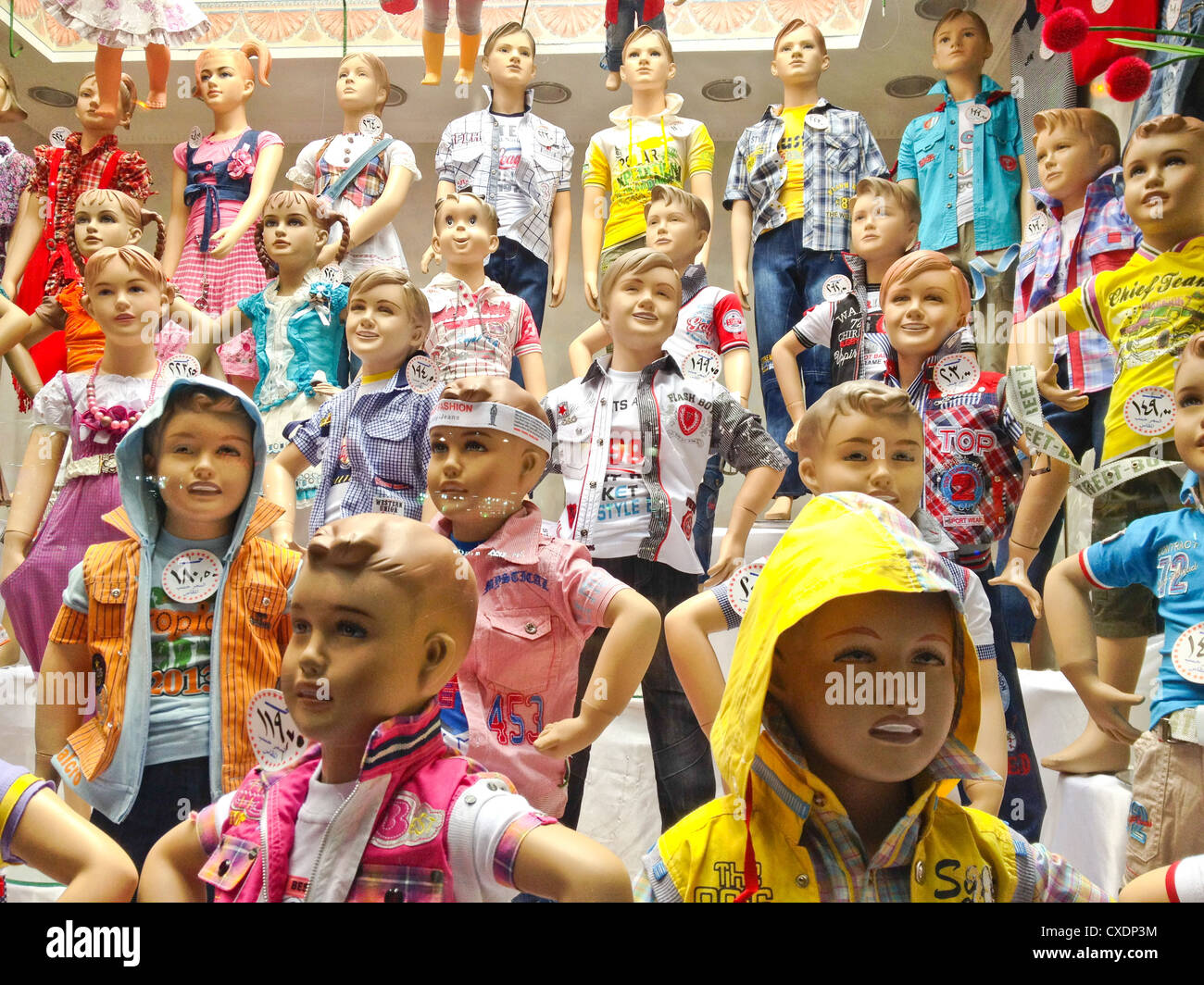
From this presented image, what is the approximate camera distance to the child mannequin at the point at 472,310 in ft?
7.24

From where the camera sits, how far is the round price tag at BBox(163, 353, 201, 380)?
6.84ft

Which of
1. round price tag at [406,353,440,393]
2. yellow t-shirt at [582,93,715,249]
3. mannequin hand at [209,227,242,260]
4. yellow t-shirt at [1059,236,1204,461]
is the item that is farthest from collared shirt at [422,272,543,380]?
yellow t-shirt at [1059,236,1204,461]

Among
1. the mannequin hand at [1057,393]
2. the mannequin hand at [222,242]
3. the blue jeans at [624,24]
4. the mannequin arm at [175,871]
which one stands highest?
the blue jeans at [624,24]

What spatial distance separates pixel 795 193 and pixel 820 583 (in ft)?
4.25

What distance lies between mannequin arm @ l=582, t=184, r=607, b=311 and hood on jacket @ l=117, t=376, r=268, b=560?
79 centimetres

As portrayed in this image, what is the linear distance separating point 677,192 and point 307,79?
0.76 meters

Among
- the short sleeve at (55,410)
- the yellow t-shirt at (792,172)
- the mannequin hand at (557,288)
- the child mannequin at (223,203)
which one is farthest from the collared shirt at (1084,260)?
the short sleeve at (55,410)

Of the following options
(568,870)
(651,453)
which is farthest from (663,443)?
(568,870)

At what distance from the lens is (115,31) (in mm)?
2258

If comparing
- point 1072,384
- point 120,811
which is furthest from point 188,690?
point 1072,384

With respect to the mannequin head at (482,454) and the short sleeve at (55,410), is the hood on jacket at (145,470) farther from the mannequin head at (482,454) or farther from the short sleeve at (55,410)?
the short sleeve at (55,410)

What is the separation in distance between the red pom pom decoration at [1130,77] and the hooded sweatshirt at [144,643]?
1.53 m

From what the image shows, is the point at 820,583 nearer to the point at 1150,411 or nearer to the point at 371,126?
the point at 1150,411

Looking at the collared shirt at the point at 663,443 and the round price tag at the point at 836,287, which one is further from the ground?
the round price tag at the point at 836,287
